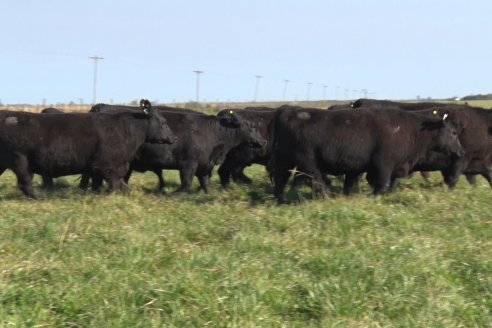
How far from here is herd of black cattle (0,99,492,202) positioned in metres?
9.77

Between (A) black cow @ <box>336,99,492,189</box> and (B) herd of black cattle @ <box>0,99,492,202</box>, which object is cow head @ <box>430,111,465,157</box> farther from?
(A) black cow @ <box>336,99,492,189</box>

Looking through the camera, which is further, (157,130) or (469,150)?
(469,150)

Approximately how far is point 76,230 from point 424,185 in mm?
7654

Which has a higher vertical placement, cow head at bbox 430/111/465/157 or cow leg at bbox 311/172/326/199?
cow head at bbox 430/111/465/157

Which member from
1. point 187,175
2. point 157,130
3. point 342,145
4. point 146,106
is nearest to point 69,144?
point 157,130

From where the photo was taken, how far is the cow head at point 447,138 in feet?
35.2

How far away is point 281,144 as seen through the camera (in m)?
10.1

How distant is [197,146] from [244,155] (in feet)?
4.72

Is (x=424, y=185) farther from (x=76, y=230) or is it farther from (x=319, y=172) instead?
(x=76, y=230)

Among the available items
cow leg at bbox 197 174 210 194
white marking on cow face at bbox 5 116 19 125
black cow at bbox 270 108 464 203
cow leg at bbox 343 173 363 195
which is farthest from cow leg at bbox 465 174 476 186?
white marking on cow face at bbox 5 116 19 125

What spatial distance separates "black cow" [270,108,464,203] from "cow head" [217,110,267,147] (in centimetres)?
224

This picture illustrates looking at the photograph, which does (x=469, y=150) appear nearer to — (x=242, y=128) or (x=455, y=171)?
(x=455, y=171)

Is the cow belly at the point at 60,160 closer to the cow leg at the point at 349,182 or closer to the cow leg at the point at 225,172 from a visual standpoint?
the cow leg at the point at 225,172

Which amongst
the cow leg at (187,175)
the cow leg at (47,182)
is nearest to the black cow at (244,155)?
the cow leg at (187,175)
